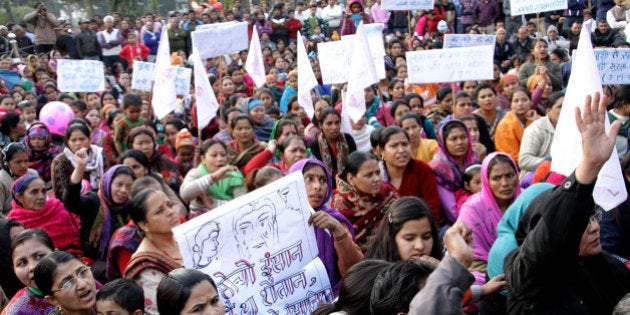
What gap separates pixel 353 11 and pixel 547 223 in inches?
602

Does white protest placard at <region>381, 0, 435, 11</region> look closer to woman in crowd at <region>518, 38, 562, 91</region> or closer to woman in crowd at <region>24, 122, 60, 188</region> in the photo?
woman in crowd at <region>518, 38, 562, 91</region>

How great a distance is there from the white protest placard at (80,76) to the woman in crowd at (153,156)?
165 inches

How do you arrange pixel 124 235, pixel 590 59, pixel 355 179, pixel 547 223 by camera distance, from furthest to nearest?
pixel 355 179
pixel 124 235
pixel 590 59
pixel 547 223

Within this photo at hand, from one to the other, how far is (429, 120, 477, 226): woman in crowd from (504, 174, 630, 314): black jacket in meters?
2.04

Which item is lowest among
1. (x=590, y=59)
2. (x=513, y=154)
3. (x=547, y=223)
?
(x=513, y=154)

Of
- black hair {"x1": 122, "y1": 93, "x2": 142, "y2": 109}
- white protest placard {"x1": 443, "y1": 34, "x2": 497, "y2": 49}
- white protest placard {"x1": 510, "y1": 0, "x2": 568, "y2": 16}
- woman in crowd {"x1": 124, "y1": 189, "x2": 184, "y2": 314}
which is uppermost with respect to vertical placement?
white protest placard {"x1": 510, "y1": 0, "x2": 568, "y2": 16}

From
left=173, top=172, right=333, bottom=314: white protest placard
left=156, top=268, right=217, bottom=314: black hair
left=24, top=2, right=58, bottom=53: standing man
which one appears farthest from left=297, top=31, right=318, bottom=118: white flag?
left=24, top=2, right=58, bottom=53: standing man

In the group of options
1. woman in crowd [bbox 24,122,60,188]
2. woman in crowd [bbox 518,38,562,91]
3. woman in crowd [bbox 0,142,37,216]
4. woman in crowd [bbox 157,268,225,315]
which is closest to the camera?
woman in crowd [bbox 157,268,225,315]

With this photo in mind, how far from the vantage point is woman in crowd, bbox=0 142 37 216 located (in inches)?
221

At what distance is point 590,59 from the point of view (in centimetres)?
309

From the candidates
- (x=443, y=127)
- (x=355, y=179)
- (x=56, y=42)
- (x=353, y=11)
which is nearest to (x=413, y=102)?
(x=443, y=127)

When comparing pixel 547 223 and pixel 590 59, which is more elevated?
pixel 590 59

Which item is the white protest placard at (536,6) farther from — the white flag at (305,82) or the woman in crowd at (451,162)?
the woman in crowd at (451,162)

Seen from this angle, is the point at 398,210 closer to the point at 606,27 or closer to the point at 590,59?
the point at 590,59
